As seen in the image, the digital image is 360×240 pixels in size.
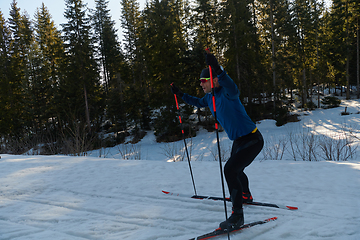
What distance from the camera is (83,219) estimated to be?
3.29 m

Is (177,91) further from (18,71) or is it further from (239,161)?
(18,71)

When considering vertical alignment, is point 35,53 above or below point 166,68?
above

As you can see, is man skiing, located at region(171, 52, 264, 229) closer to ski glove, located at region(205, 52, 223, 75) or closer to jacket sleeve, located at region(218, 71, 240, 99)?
jacket sleeve, located at region(218, 71, 240, 99)

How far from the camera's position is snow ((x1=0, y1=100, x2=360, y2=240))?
2.83 meters

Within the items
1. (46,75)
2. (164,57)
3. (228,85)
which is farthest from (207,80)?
(46,75)

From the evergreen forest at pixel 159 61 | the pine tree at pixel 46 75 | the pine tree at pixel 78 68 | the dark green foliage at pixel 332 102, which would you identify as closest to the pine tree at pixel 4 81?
the evergreen forest at pixel 159 61

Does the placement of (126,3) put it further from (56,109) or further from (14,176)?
(14,176)

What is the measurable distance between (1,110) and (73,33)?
44.8 ft

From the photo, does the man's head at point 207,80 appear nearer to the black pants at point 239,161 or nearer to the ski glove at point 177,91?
the black pants at point 239,161

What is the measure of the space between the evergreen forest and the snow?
12632 mm

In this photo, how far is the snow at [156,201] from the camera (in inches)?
111

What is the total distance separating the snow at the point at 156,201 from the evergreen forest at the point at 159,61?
12.6m

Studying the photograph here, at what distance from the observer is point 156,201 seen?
3914 millimetres

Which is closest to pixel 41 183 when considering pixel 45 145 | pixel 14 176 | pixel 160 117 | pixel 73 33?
pixel 14 176
